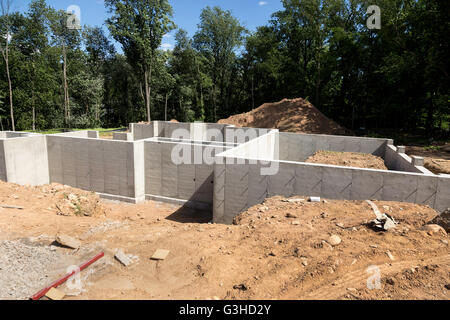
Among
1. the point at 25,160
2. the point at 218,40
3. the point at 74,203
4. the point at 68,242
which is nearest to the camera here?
the point at 68,242

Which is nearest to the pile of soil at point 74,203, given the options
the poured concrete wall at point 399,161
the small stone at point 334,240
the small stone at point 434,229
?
the small stone at point 334,240

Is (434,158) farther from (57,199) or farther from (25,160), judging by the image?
(25,160)

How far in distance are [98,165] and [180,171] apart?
3848 mm

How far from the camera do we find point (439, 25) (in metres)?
19.1

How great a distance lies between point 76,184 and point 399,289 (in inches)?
535

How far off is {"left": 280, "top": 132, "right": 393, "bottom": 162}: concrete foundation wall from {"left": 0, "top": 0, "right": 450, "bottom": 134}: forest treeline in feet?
30.7

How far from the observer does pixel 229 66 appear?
37.9 meters

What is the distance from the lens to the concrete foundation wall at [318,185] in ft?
25.0

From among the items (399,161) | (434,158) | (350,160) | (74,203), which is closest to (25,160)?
(74,203)

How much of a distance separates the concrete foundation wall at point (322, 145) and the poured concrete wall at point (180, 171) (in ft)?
17.9

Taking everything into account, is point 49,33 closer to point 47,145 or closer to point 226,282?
point 47,145

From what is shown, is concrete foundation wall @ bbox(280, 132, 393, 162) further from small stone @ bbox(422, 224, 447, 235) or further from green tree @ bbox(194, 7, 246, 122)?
green tree @ bbox(194, 7, 246, 122)

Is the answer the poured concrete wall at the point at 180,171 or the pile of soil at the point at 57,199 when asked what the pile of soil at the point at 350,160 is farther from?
the pile of soil at the point at 57,199
